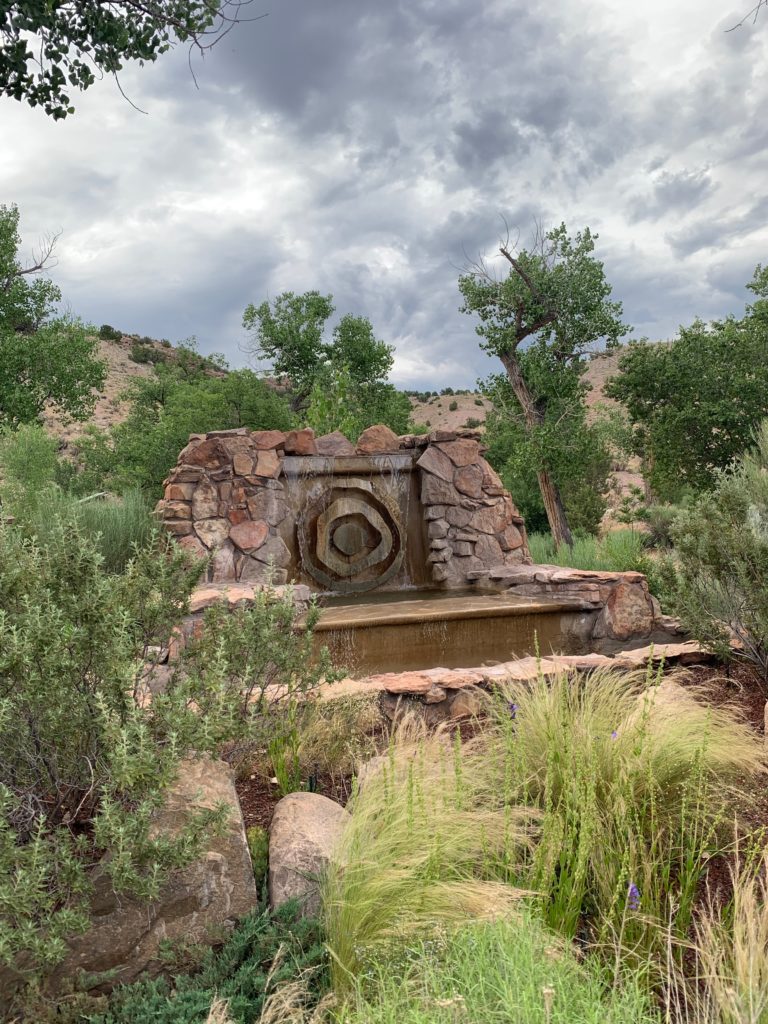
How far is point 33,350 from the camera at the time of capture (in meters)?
16.7

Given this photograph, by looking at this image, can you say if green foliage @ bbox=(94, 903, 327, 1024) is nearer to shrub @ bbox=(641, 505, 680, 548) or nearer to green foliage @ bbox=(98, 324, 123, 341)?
shrub @ bbox=(641, 505, 680, 548)

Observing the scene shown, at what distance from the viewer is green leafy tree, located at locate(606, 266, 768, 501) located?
16.9m

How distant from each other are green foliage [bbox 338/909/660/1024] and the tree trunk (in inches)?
538

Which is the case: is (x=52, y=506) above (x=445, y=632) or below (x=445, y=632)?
above

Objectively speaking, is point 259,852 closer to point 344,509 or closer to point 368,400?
point 344,509

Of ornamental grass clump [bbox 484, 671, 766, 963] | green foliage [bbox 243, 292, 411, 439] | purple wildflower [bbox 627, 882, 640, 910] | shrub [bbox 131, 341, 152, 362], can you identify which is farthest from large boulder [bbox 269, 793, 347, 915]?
shrub [bbox 131, 341, 152, 362]

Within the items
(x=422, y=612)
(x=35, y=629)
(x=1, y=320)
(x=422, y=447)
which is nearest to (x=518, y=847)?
(x=35, y=629)

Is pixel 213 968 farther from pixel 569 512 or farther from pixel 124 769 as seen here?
pixel 569 512

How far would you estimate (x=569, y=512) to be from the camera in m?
21.2

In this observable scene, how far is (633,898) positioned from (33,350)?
16818mm

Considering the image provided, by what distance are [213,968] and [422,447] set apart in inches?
302

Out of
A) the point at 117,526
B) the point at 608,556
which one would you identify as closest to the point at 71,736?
A: the point at 117,526

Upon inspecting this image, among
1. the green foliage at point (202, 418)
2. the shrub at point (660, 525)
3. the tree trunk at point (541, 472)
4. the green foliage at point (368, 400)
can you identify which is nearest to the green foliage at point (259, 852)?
the green foliage at point (202, 418)

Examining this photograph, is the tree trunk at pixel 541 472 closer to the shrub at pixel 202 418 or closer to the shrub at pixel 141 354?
the shrub at pixel 202 418
